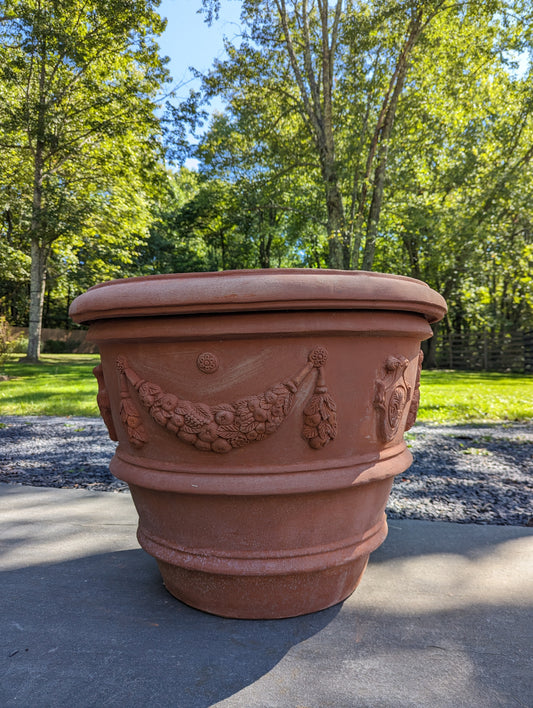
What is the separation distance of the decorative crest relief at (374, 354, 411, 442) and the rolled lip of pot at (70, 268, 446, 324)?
0.21 metres

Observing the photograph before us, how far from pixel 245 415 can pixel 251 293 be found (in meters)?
0.37

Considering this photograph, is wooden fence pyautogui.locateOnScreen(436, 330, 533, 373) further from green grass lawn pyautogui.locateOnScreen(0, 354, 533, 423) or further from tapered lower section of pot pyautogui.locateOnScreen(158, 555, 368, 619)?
tapered lower section of pot pyautogui.locateOnScreen(158, 555, 368, 619)

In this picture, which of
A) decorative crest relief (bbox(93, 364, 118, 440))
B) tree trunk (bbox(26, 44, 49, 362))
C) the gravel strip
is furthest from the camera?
tree trunk (bbox(26, 44, 49, 362))

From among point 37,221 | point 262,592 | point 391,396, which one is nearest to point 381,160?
point 37,221

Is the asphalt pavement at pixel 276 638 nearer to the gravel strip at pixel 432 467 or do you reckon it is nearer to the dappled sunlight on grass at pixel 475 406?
the gravel strip at pixel 432 467

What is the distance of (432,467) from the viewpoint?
3.76 meters

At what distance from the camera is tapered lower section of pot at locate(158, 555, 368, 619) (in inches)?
61.4

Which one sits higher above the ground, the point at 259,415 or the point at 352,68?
the point at 352,68

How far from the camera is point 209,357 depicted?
144cm

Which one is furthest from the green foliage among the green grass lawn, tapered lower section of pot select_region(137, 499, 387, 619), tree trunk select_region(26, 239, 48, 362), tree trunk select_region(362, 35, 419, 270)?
tree trunk select_region(362, 35, 419, 270)

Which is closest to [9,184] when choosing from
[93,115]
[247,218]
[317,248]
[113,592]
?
[93,115]

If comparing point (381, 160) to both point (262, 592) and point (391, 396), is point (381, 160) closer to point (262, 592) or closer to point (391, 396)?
point (391, 396)

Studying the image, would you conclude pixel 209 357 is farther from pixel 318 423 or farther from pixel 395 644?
pixel 395 644

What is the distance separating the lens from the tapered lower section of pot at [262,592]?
156cm
